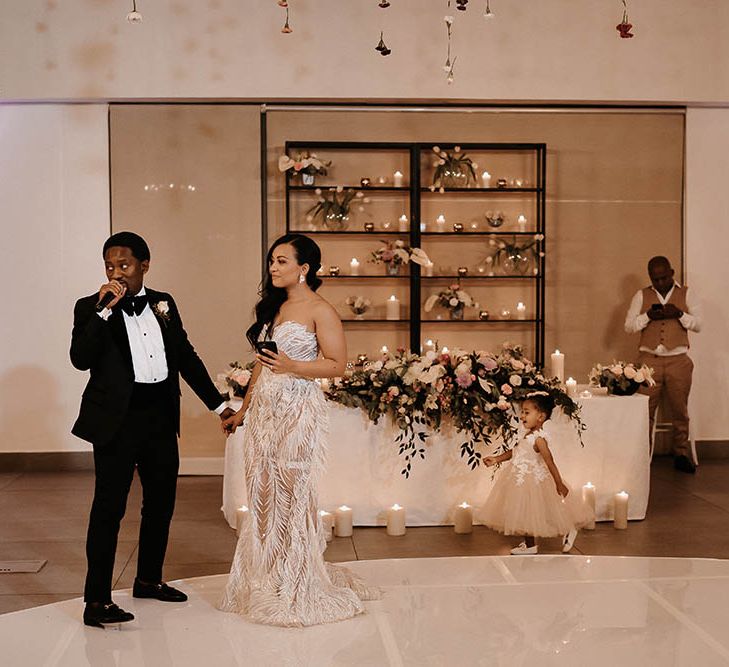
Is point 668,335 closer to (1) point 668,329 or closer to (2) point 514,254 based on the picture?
(1) point 668,329

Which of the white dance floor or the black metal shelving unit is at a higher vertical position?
the black metal shelving unit

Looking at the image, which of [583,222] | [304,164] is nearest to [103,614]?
[304,164]

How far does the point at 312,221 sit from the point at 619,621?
15.6 ft

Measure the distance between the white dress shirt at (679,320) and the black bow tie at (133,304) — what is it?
4969 millimetres

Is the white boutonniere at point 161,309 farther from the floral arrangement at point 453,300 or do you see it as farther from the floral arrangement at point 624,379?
the floral arrangement at point 453,300

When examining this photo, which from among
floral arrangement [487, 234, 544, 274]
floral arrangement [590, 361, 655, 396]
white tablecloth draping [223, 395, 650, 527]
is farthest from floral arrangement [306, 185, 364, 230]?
floral arrangement [590, 361, 655, 396]

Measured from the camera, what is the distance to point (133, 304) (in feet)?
13.5

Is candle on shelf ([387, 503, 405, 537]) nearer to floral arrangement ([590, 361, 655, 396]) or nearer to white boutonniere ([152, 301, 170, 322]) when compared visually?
floral arrangement ([590, 361, 655, 396])

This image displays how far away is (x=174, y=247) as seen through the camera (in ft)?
26.7

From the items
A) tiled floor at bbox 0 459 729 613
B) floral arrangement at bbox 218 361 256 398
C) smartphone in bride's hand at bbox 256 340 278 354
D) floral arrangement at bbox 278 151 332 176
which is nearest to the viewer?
smartphone in bride's hand at bbox 256 340 278 354

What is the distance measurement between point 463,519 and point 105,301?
2.75 meters

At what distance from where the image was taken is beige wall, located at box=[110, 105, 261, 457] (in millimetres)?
8086

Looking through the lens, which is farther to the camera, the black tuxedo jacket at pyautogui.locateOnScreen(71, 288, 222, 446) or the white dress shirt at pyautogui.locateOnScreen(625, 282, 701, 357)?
the white dress shirt at pyautogui.locateOnScreen(625, 282, 701, 357)

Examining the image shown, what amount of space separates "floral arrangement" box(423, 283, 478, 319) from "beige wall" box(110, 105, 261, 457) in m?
1.45
